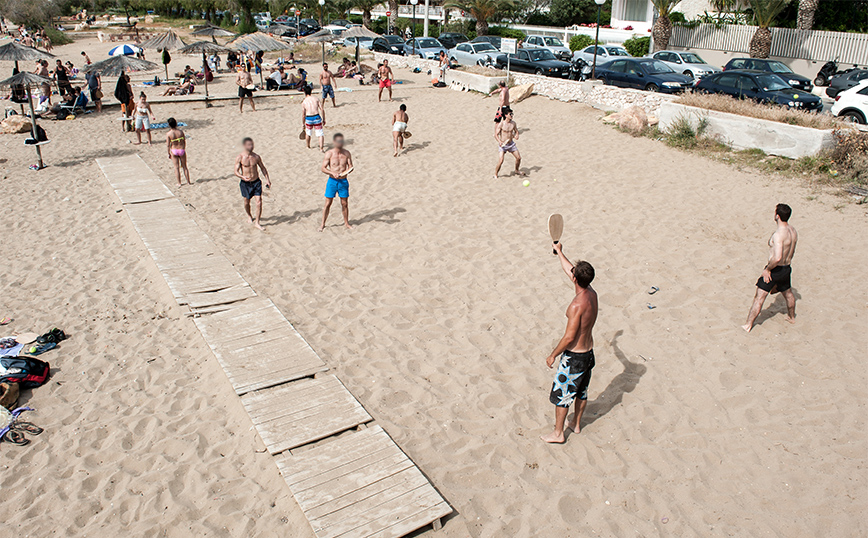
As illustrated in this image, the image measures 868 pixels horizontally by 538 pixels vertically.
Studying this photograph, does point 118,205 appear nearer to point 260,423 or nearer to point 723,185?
point 260,423

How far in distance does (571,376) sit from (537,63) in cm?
2122

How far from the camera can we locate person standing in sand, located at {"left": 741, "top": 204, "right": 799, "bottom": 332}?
664 centimetres

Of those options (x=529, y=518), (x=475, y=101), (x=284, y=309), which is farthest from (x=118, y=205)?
(x=475, y=101)

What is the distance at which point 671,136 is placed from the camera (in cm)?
1474

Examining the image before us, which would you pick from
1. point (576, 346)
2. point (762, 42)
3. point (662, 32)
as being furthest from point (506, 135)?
point (662, 32)

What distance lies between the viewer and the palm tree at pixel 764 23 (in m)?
24.9

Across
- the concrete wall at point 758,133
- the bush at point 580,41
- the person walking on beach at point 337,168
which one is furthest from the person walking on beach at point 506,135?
the bush at point 580,41

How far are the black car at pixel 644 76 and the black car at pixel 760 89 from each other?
144cm

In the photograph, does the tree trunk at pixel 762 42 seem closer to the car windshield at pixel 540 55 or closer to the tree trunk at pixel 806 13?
the tree trunk at pixel 806 13

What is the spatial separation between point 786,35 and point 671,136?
15963 mm

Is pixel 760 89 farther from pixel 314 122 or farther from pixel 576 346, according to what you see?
pixel 576 346

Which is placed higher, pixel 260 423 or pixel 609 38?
pixel 609 38

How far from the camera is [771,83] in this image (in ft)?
52.6

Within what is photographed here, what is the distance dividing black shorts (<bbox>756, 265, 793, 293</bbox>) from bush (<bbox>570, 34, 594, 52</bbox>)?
30.0 meters
